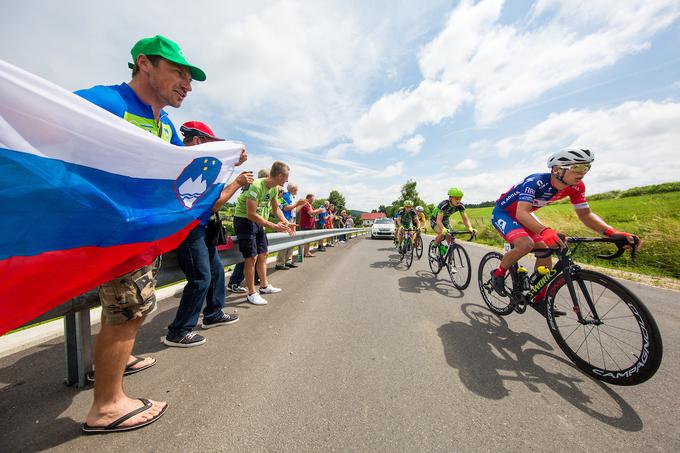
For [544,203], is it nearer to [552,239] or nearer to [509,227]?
[509,227]

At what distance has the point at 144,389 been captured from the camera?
Answer: 1.82 m

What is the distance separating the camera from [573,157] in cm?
278

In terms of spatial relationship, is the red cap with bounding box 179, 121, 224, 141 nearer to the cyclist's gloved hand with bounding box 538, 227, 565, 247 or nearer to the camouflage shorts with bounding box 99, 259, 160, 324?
the camouflage shorts with bounding box 99, 259, 160, 324

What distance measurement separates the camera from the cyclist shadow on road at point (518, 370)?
1.71m

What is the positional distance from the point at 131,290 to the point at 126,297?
0.04 meters

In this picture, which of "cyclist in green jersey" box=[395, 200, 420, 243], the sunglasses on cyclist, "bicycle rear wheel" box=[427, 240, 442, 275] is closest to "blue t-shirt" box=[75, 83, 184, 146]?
the sunglasses on cyclist

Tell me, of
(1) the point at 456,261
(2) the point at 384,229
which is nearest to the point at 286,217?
(1) the point at 456,261

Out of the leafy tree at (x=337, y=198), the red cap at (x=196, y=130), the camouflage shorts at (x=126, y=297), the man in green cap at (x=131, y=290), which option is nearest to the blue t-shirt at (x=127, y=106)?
the man in green cap at (x=131, y=290)

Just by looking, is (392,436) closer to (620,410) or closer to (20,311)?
(620,410)

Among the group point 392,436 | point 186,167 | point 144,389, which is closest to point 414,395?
point 392,436

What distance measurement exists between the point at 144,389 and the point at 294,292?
2661mm

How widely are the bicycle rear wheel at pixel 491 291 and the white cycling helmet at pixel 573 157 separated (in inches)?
59.8

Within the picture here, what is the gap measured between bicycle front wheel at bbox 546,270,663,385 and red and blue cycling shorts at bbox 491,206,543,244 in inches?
28.1

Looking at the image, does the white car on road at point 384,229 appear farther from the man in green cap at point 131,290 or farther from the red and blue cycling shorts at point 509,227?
the man in green cap at point 131,290
